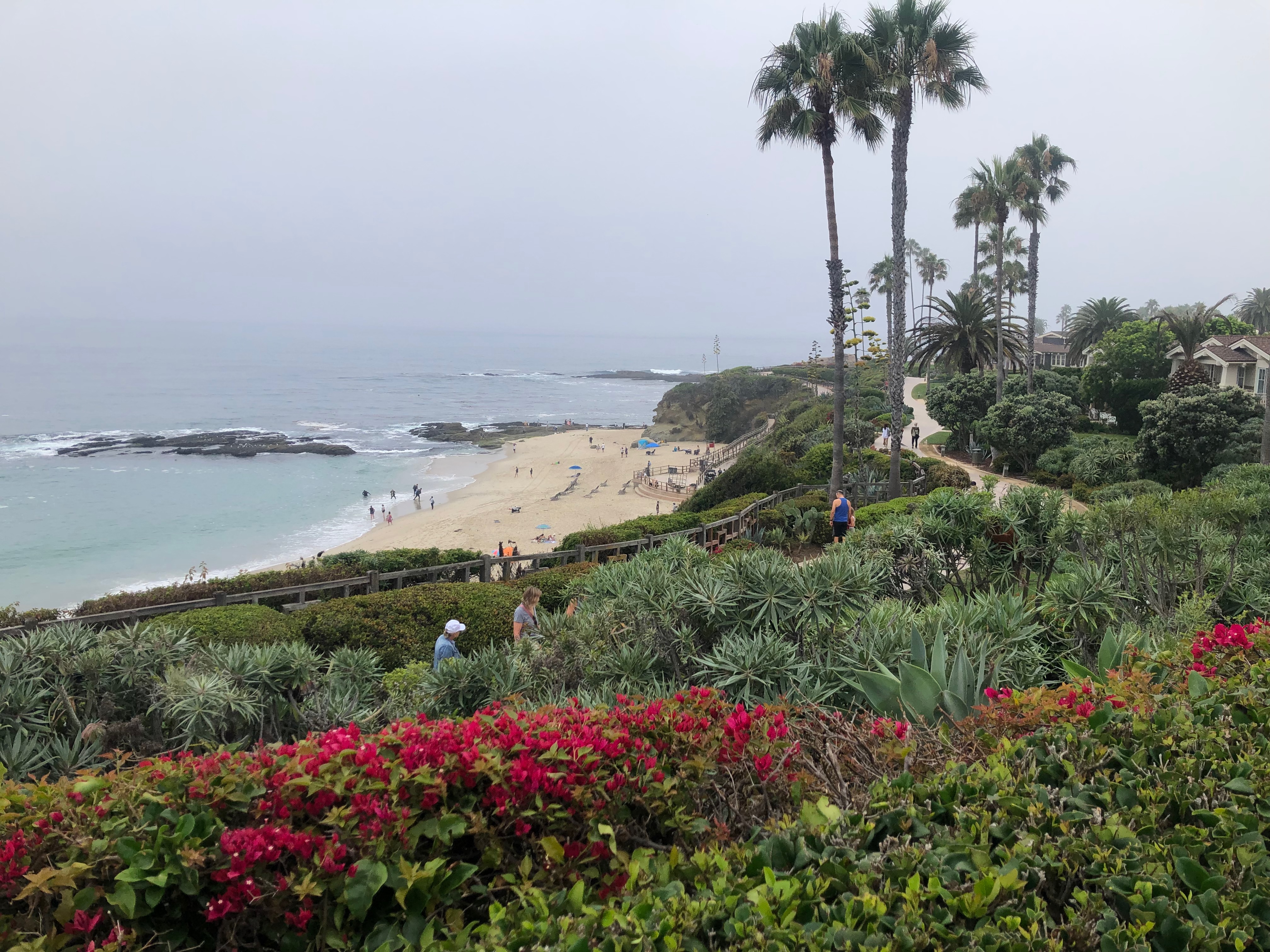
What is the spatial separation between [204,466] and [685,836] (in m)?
56.3

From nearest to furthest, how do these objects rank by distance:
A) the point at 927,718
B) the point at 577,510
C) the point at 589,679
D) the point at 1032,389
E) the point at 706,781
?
the point at 706,781, the point at 927,718, the point at 589,679, the point at 1032,389, the point at 577,510

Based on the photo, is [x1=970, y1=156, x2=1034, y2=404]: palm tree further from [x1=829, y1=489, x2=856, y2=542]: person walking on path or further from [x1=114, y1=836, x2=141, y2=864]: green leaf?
[x1=114, y1=836, x2=141, y2=864]: green leaf

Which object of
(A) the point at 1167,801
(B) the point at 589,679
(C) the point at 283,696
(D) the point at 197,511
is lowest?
(D) the point at 197,511

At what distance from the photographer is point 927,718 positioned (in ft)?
12.5

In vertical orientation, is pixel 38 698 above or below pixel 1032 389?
below

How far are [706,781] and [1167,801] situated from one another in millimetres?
1603

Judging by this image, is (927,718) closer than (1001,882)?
No

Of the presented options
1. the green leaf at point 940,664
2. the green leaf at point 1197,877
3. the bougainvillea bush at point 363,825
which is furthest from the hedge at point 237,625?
the green leaf at point 1197,877

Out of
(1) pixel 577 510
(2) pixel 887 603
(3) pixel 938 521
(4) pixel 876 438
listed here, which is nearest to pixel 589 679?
(2) pixel 887 603

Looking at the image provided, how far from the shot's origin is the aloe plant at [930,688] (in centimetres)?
381

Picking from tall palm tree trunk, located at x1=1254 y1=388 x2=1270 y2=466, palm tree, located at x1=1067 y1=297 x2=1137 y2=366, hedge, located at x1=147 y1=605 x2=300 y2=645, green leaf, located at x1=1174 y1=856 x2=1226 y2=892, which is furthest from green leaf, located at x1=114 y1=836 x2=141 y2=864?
palm tree, located at x1=1067 y1=297 x2=1137 y2=366

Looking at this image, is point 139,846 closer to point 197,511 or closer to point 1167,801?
point 1167,801

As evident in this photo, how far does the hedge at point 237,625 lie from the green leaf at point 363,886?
745 cm

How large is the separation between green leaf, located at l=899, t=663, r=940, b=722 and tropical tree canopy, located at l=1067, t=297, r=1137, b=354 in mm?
52847
